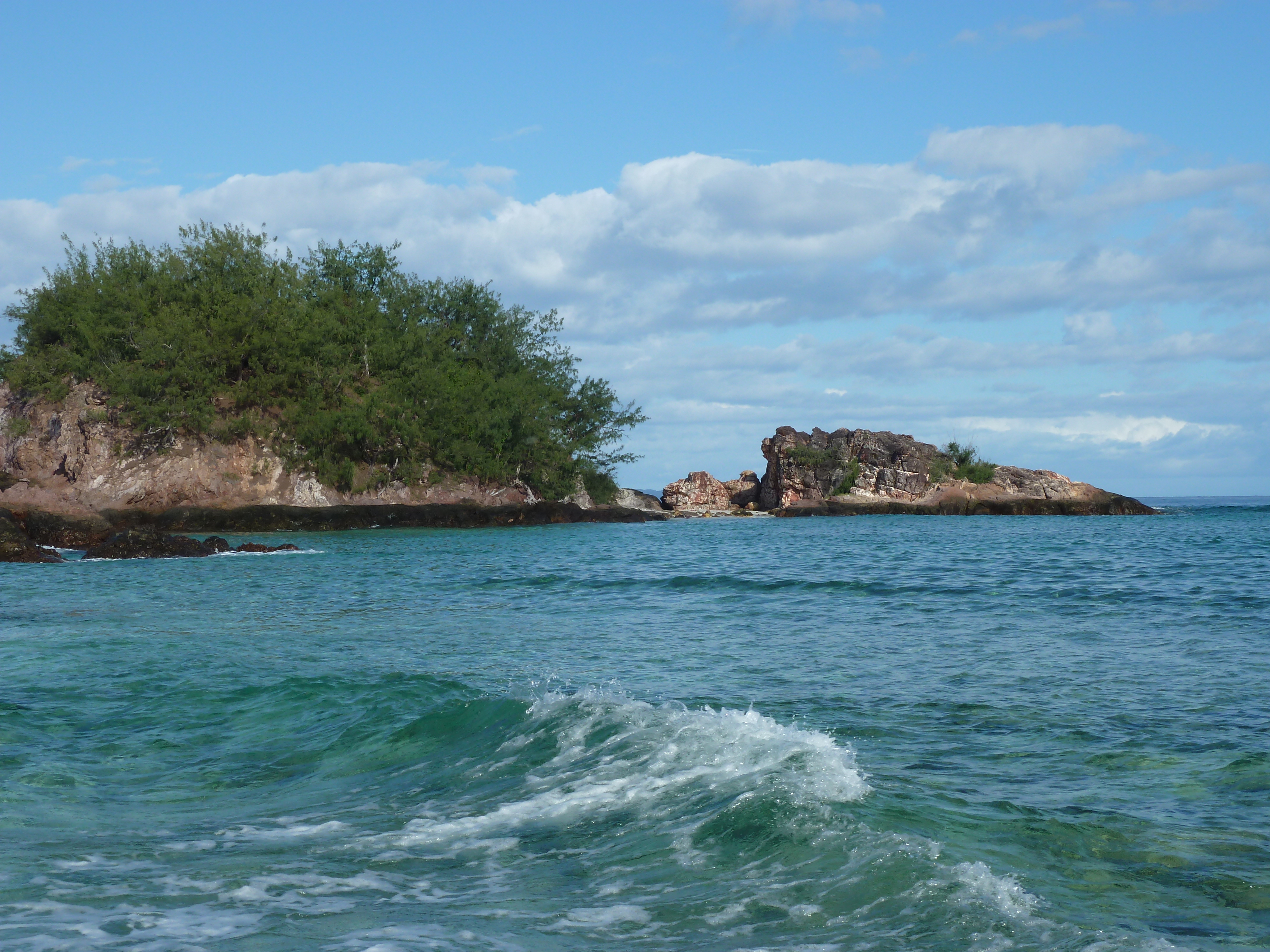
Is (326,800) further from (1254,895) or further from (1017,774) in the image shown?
(1254,895)

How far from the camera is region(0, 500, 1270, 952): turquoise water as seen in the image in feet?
14.1

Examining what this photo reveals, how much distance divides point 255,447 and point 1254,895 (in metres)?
55.2

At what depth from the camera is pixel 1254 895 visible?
4457 mm

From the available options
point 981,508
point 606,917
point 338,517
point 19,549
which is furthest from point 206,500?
point 981,508

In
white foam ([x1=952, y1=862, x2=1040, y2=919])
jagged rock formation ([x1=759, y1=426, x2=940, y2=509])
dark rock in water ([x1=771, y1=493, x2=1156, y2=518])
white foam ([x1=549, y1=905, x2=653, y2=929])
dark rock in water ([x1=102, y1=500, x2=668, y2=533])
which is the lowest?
white foam ([x1=549, y1=905, x2=653, y2=929])

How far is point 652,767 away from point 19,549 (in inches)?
1159

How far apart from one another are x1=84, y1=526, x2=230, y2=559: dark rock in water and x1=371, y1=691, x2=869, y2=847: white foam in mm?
26370

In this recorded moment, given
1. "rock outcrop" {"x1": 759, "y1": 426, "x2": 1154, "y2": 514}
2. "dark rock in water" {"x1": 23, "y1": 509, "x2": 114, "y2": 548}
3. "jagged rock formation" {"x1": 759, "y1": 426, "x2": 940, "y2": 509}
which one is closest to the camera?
"dark rock in water" {"x1": 23, "y1": 509, "x2": 114, "y2": 548}

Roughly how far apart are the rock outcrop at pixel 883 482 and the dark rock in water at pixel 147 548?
50869 mm

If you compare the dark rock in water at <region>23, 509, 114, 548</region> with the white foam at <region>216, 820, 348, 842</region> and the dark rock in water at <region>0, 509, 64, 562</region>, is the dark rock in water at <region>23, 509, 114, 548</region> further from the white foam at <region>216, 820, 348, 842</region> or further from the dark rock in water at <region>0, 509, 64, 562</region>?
the white foam at <region>216, 820, 348, 842</region>

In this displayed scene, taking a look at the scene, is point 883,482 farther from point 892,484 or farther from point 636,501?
point 636,501

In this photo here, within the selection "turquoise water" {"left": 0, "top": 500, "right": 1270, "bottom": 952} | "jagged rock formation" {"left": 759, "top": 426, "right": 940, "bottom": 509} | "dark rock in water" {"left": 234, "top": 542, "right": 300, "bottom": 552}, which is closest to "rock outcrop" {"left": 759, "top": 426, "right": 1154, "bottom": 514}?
"jagged rock formation" {"left": 759, "top": 426, "right": 940, "bottom": 509}

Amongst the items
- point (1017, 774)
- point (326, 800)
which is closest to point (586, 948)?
point (326, 800)

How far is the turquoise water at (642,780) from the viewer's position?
4297 millimetres
